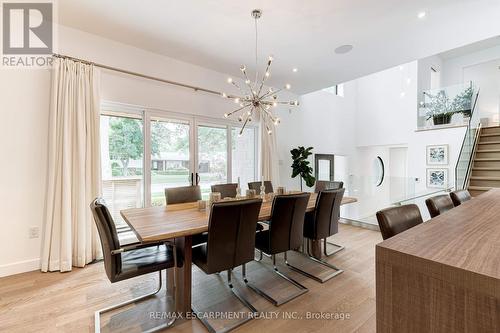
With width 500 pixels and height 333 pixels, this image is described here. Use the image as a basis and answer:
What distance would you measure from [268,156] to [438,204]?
3.48 meters

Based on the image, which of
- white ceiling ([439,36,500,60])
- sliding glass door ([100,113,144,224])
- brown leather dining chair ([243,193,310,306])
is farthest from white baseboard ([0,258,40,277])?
white ceiling ([439,36,500,60])

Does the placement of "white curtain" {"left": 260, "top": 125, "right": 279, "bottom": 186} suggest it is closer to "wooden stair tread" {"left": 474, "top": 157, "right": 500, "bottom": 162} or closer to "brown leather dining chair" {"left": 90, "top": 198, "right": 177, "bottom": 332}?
"brown leather dining chair" {"left": 90, "top": 198, "right": 177, "bottom": 332}

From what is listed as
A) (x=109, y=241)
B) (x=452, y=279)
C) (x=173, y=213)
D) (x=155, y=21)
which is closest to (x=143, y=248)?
(x=173, y=213)

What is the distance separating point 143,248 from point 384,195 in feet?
15.1

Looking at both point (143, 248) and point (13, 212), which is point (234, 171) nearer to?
point (143, 248)

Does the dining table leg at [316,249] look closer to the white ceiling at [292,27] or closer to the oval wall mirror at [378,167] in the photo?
the white ceiling at [292,27]

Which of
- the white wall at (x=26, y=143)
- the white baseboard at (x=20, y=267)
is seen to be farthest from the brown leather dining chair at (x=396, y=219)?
the white baseboard at (x=20, y=267)

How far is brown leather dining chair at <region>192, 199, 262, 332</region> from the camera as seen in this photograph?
182cm

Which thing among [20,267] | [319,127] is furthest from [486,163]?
[20,267]

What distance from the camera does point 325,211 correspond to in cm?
277

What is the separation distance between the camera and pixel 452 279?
20.0 inches

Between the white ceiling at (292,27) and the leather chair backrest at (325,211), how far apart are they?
2.12m

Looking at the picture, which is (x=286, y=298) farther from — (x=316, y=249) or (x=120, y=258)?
(x=120, y=258)

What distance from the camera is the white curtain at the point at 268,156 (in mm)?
4922
